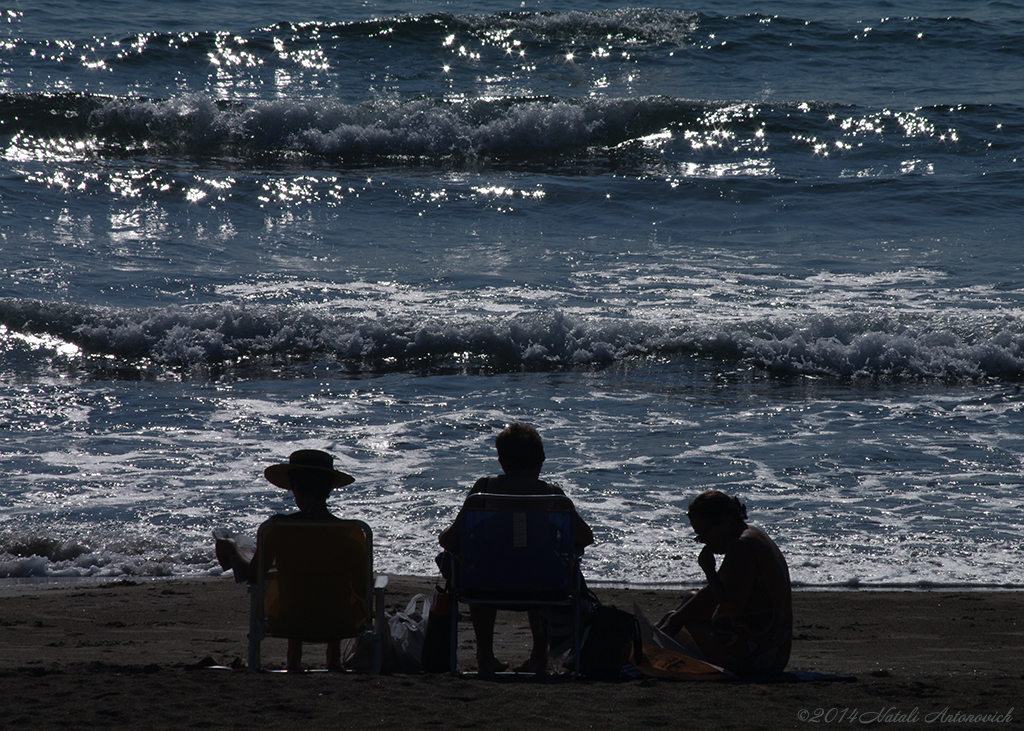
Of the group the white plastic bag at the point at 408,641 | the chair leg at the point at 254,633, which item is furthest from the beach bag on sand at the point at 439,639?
the chair leg at the point at 254,633

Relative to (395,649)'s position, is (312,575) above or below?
above

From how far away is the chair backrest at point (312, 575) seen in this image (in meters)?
3.82

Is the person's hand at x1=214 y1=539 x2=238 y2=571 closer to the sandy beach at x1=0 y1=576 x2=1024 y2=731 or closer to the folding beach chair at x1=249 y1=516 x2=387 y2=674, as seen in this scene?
the folding beach chair at x1=249 y1=516 x2=387 y2=674

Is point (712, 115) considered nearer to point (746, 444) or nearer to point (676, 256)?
point (676, 256)

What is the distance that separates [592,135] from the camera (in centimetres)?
1903

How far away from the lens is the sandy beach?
3174mm

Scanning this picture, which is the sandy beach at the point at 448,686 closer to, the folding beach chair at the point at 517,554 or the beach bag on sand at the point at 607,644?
the beach bag on sand at the point at 607,644

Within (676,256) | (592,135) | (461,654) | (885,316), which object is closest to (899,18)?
(592,135)

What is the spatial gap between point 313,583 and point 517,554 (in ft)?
2.72

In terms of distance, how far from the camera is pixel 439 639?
13.0ft

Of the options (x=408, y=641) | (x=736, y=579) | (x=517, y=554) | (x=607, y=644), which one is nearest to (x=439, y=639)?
(x=408, y=641)

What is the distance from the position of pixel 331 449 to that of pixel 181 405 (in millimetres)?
1813

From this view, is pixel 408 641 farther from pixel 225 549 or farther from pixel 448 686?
pixel 225 549

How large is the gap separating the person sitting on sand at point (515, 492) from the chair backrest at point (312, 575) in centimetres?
40
